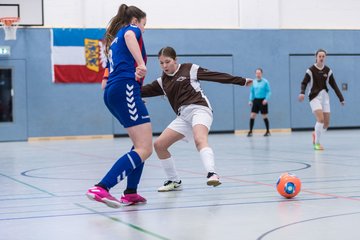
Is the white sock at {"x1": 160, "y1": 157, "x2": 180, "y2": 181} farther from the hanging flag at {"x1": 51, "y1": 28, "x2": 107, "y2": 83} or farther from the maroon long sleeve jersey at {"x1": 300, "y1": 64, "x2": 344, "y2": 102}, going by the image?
the hanging flag at {"x1": 51, "y1": 28, "x2": 107, "y2": 83}

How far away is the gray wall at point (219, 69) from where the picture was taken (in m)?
24.1

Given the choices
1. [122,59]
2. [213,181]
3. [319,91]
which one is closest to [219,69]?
[319,91]

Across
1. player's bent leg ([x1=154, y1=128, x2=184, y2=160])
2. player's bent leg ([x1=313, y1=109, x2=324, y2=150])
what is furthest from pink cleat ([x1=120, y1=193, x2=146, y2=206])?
player's bent leg ([x1=313, y1=109, x2=324, y2=150])

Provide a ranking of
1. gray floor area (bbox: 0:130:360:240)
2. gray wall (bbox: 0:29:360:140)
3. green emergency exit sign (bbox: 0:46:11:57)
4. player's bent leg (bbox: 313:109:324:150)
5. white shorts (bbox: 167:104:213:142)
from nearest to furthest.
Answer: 1. gray floor area (bbox: 0:130:360:240)
2. white shorts (bbox: 167:104:213:142)
3. player's bent leg (bbox: 313:109:324:150)
4. green emergency exit sign (bbox: 0:46:11:57)
5. gray wall (bbox: 0:29:360:140)

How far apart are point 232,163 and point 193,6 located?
15081 millimetres

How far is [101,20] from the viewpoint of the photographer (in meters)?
24.8

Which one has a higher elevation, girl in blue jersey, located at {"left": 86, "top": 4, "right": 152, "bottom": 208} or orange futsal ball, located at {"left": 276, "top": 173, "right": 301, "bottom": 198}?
girl in blue jersey, located at {"left": 86, "top": 4, "right": 152, "bottom": 208}

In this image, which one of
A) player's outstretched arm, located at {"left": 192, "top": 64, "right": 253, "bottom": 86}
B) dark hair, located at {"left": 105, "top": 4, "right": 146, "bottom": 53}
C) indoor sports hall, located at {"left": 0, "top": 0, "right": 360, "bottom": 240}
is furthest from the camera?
player's outstretched arm, located at {"left": 192, "top": 64, "right": 253, "bottom": 86}

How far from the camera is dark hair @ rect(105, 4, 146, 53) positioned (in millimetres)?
6340

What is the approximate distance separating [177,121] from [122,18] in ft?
6.09

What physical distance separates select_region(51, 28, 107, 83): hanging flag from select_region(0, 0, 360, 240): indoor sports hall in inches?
1.5

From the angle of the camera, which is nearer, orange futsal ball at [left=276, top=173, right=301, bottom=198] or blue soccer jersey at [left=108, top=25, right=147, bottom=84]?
blue soccer jersey at [left=108, top=25, right=147, bottom=84]

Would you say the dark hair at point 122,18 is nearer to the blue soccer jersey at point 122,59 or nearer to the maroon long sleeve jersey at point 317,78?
the blue soccer jersey at point 122,59

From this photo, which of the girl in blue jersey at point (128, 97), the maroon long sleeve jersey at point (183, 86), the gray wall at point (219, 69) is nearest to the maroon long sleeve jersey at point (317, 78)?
the maroon long sleeve jersey at point (183, 86)
